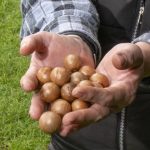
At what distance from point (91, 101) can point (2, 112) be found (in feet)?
5.21

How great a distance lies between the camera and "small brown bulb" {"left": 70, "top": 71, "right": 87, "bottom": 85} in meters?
1.68

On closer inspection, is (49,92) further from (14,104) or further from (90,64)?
(14,104)

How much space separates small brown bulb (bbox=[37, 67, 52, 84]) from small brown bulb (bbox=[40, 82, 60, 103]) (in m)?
0.02

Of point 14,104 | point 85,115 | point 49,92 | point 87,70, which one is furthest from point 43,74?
point 14,104

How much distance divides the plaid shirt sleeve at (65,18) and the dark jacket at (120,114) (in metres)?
0.04

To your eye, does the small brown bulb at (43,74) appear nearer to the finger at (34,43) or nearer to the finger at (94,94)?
the finger at (34,43)

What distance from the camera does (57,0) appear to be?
1820mm

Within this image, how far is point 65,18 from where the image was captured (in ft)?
5.82

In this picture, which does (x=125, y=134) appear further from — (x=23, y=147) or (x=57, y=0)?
(x=23, y=147)

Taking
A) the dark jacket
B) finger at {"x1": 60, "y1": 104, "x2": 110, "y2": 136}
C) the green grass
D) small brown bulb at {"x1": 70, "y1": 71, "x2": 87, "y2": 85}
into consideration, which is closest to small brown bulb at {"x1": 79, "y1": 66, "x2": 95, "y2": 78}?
small brown bulb at {"x1": 70, "y1": 71, "x2": 87, "y2": 85}

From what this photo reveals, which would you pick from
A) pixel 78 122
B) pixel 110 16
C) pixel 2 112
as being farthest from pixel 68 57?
pixel 2 112

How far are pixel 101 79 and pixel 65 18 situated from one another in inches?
12.1

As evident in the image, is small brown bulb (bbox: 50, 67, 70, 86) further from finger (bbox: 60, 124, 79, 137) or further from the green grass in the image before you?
the green grass

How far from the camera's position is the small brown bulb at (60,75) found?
5.46 ft
